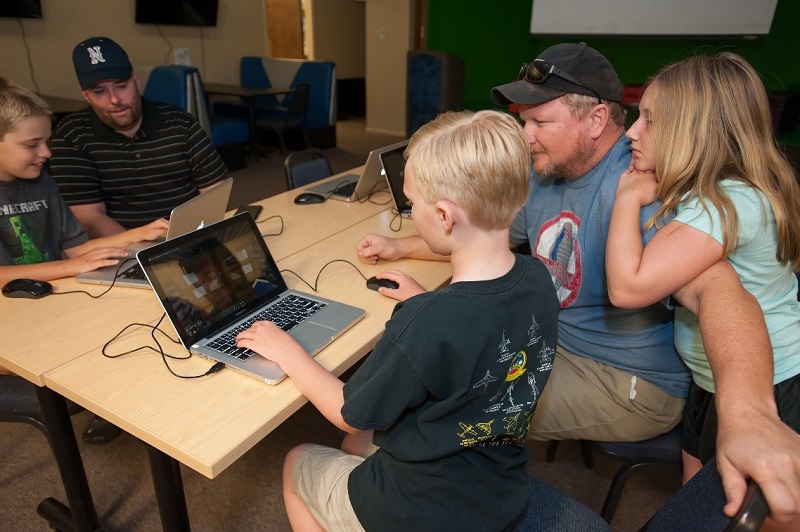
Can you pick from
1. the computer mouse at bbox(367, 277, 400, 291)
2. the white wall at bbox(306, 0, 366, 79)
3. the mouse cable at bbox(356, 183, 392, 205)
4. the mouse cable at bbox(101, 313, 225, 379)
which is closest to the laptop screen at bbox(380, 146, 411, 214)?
the mouse cable at bbox(356, 183, 392, 205)

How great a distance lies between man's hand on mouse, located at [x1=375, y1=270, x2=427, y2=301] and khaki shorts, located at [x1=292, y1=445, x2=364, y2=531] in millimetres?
418

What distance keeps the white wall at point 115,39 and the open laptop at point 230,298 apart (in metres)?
4.51

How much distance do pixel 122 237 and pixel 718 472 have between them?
161 cm

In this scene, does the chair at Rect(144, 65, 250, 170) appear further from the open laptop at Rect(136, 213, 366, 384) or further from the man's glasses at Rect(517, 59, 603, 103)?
the man's glasses at Rect(517, 59, 603, 103)

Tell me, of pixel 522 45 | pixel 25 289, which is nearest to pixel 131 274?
pixel 25 289

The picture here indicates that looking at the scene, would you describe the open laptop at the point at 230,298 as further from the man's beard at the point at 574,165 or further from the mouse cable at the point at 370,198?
the mouse cable at the point at 370,198

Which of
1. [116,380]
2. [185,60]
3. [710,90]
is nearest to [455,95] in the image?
[185,60]

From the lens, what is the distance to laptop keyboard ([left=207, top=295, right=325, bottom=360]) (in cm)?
109

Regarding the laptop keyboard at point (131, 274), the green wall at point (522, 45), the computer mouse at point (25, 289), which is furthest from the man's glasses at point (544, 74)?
the green wall at point (522, 45)

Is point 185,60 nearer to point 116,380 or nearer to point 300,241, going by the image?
point 300,241

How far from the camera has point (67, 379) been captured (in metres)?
1.02

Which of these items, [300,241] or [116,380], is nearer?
[116,380]

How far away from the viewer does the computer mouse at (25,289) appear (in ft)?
4.30

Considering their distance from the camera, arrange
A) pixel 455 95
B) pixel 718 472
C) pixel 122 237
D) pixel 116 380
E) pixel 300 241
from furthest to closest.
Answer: pixel 455 95
pixel 300 241
pixel 122 237
pixel 116 380
pixel 718 472
